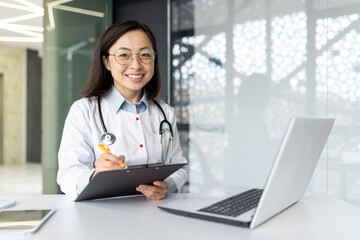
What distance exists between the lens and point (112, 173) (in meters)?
1.16

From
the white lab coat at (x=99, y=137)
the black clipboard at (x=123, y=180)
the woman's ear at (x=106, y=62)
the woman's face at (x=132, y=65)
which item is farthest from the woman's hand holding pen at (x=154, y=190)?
the woman's ear at (x=106, y=62)

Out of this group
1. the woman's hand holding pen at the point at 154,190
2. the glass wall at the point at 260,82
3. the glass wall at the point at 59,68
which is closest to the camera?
the woman's hand holding pen at the point at 154,190

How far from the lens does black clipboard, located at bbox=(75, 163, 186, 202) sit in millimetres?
1186

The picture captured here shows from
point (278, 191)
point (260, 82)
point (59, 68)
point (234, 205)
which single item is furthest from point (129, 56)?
point (59, 68)

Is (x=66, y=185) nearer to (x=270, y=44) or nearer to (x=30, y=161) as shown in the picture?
(x=270, y=44)

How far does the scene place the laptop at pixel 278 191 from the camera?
91 cm

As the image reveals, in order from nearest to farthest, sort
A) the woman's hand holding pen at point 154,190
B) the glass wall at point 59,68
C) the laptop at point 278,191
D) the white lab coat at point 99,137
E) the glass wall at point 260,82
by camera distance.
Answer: the laptop at point 278,191 → the woman's hand holding pen at point 154,190 → the white lab coat at point 99,137 → the glass wall at point 260,82 → the glass wall at point 59,68

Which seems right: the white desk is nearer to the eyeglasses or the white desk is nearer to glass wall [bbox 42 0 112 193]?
the eyeglasses

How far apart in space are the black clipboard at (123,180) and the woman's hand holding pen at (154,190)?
19 millimetres

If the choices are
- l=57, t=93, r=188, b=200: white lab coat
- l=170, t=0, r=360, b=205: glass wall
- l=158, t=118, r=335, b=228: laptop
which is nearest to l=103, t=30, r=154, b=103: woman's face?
l=57, t=93, r=188, b=200: white lab coat

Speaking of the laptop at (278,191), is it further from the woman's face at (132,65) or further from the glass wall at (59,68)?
the glass wall at (59,68)

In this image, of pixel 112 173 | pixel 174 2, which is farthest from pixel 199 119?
pixel 112 173

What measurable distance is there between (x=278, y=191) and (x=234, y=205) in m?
0.21

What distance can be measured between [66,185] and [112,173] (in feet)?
1.28
